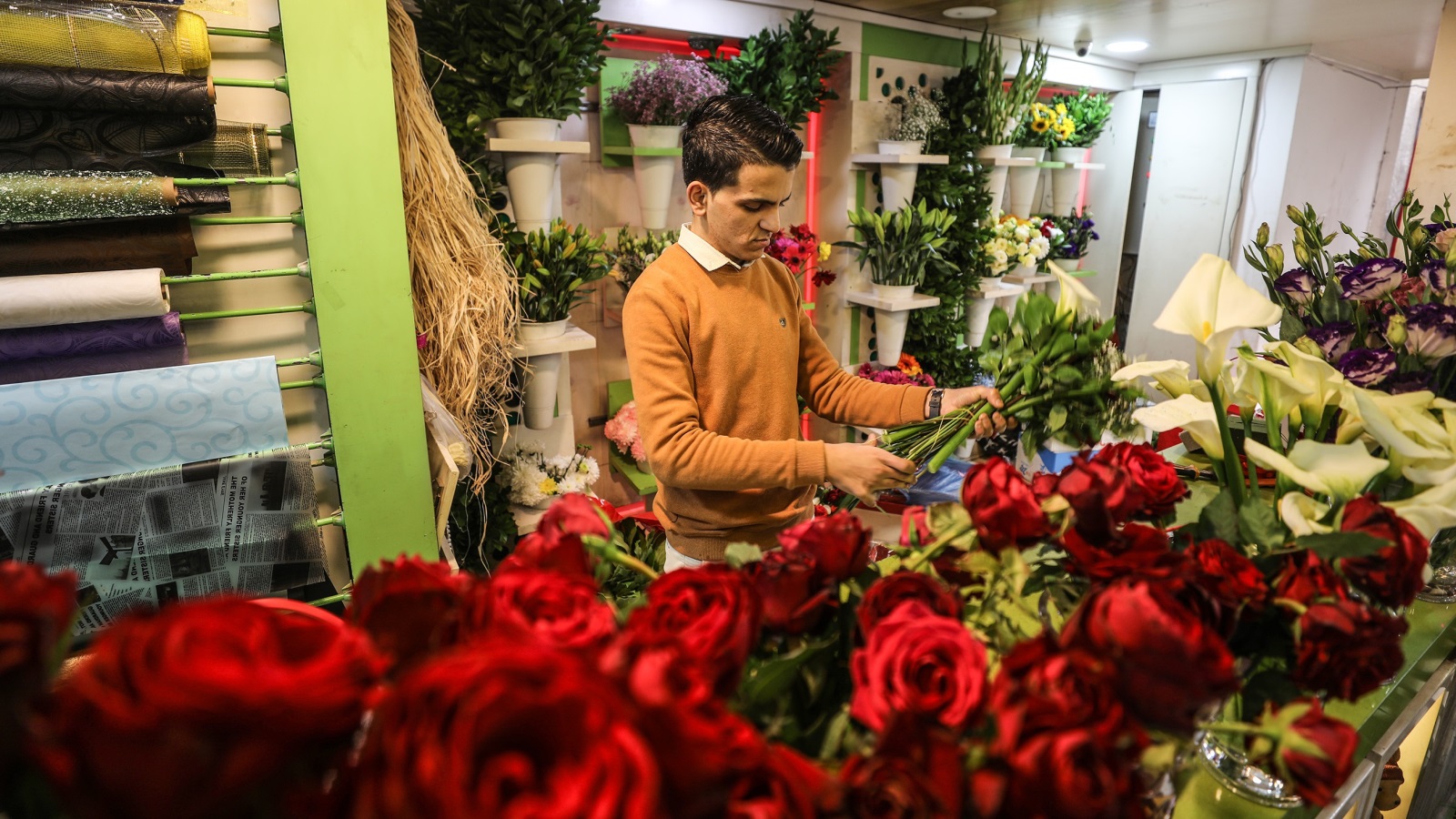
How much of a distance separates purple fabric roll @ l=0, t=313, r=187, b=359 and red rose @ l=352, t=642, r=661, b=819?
5.19ft

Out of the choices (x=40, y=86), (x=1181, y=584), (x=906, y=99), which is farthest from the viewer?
(x=906, y=99)

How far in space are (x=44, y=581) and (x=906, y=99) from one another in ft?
11.3

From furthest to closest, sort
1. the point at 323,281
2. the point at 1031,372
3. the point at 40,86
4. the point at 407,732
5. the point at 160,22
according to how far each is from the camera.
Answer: the point at 323,281, the point at 160,22, the point at 40,86, the point at 1031,372, the point at 407,732

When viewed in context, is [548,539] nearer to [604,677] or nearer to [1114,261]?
[604,677]

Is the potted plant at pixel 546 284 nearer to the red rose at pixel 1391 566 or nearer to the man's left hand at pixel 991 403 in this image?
the man's left hand at pixel 991 403

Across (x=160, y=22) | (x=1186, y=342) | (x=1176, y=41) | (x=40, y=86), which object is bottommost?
(x=1186, y=342)

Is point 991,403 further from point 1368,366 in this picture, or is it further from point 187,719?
point 187,719

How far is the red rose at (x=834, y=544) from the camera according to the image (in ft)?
1.88

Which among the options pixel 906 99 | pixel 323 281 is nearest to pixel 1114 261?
pixel 906 99

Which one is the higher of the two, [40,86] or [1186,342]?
[40,86]

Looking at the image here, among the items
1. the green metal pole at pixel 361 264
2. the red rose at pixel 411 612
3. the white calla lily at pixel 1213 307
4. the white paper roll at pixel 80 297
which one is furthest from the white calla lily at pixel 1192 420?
the white paper roll at pixel 80 297

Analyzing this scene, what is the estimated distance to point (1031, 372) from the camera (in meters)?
1.12

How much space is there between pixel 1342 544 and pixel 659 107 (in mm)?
2283

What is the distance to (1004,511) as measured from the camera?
23.0 inches
